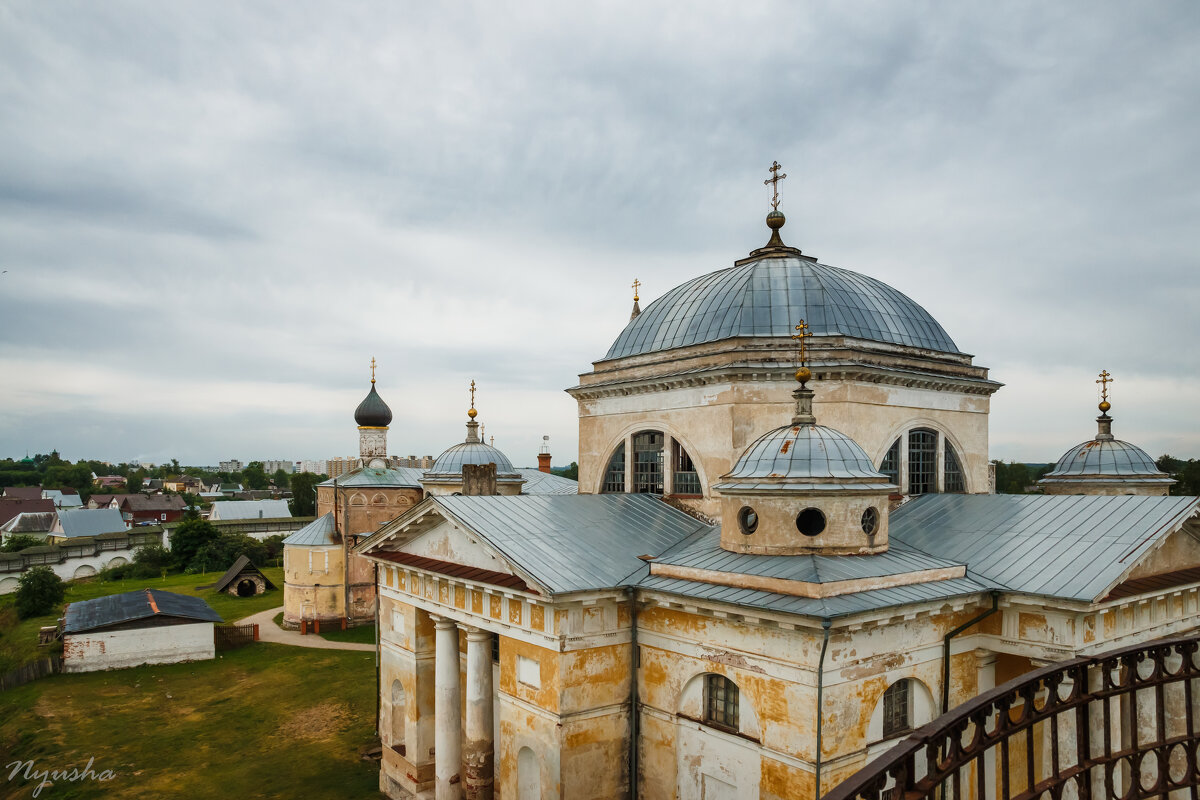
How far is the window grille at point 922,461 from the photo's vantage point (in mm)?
18047

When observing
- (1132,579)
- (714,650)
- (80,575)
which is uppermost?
(1132,579)

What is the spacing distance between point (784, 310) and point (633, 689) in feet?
31.1

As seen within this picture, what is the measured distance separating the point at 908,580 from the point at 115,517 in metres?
70.7

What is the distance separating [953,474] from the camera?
18.9m

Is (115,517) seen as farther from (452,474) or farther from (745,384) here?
(745,384)

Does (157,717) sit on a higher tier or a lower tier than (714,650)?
lower

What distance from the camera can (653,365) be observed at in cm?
1894

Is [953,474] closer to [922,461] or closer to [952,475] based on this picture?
[952,475]

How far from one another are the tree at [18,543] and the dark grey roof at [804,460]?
58.2 m

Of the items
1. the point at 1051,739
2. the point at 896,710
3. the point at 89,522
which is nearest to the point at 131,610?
the point at 896,710

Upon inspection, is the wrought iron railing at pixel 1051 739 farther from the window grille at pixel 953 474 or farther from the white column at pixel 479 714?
the window grille at pixel 953 474

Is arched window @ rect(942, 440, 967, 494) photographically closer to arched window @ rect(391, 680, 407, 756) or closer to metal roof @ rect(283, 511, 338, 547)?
arched window @ rect(391, 680, 407, 756)

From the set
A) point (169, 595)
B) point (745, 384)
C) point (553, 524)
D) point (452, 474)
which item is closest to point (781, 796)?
point (553, 524)

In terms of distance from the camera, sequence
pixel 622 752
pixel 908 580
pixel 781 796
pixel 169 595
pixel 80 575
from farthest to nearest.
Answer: pixel 80 575, pixel 169 595, pixel 622 752, pixel 908 580, pixel 781 796
